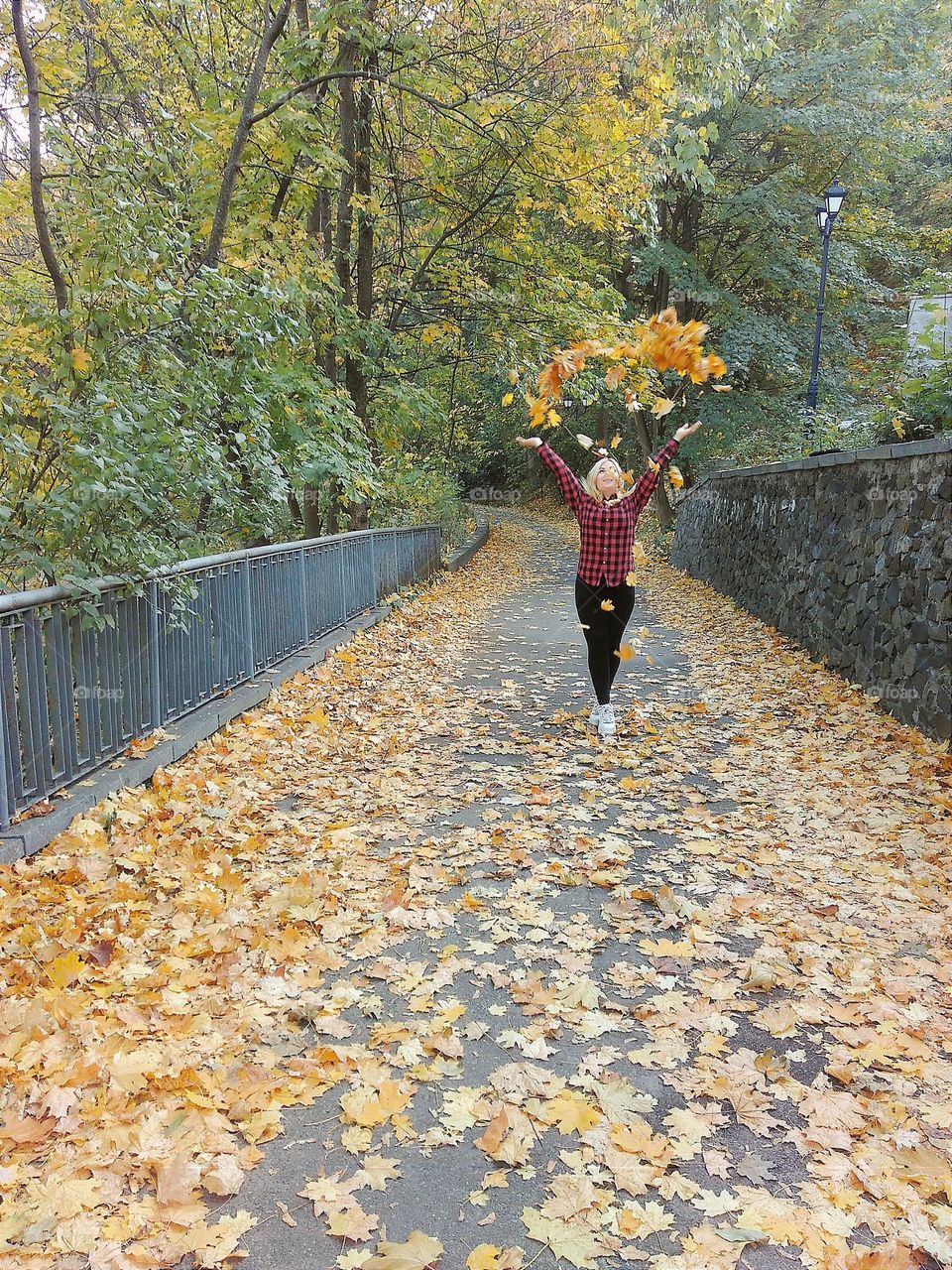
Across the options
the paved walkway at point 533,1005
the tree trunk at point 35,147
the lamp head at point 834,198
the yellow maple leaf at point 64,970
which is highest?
the lamp head at point 834,198

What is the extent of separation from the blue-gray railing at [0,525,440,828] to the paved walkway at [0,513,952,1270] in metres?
0.39

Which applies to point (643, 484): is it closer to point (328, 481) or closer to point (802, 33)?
point (328, 481)

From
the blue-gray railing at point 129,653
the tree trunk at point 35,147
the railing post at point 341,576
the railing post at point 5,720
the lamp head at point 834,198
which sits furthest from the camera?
the lamp head at point 834,198

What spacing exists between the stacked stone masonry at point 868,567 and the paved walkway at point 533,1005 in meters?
0.67

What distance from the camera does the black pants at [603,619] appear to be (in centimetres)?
660

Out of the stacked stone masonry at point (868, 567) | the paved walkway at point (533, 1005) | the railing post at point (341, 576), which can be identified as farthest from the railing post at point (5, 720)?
the railing post at point (341, 576)

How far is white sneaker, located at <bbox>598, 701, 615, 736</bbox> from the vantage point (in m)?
6.60

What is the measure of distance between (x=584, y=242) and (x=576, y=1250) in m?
20.9

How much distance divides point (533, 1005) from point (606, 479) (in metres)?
4.06

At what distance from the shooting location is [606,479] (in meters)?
6.41

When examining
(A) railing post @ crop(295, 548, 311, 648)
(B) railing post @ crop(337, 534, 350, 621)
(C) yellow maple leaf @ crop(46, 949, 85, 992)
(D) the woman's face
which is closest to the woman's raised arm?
(D) the woman's face

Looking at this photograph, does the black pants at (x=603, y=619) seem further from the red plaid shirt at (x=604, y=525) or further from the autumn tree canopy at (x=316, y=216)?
the autumn tree canopy at (x=316, y=216)

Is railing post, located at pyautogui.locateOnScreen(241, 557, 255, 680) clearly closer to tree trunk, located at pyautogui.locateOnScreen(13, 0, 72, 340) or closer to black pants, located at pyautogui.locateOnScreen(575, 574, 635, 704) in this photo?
tree trunk, located at pyautogui.locateOnScreen(13, 0, 72, 340)

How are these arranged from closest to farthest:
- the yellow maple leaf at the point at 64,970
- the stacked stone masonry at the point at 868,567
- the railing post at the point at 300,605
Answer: the yellow maple leaf at the point at 64,970 < the stacked stone masonry at the point at 868,567 < the railing post at the point at 300,605
